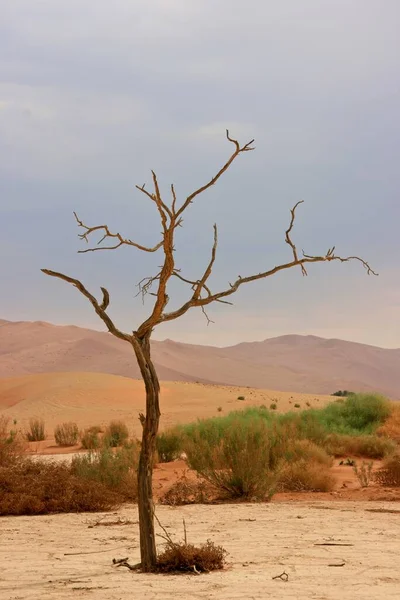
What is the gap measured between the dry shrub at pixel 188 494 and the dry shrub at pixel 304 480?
1584mm

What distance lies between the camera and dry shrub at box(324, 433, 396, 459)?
20962 millimetres

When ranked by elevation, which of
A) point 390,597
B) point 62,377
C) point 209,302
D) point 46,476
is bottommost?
point 390,597

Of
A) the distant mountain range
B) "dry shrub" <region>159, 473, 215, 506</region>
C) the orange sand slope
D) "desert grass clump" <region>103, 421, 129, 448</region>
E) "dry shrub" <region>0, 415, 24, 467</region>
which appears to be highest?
the distant mountain range

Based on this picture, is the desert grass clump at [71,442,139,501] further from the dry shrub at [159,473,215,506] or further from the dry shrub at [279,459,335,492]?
the dry shrub at [279,459,335,492]

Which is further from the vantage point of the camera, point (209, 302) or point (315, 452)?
point (315, 452)

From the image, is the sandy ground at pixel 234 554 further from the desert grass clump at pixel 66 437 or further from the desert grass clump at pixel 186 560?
the desert grass clump at pixel 66 437

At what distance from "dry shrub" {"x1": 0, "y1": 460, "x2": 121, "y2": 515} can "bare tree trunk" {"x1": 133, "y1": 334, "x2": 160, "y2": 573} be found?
15.8 feet

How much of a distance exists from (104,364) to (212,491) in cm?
9854

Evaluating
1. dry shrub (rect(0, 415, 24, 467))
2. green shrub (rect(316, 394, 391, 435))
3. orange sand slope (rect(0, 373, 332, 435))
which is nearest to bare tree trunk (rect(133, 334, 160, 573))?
dry shrub (rect(0, 415, 24, 467))

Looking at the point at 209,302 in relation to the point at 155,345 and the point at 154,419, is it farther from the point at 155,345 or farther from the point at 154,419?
the point at 155,345

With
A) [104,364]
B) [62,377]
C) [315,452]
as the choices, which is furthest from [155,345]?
[315,452]

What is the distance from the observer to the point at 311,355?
15512 cm

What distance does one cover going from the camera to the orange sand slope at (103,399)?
141 ft

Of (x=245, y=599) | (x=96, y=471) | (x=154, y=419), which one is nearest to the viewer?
(x=245, y=599)
